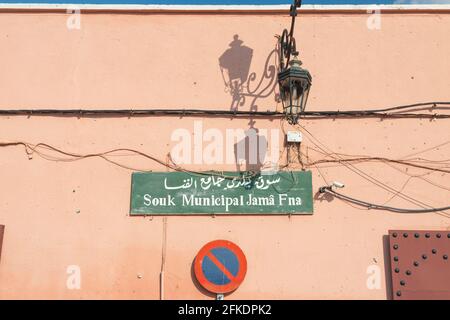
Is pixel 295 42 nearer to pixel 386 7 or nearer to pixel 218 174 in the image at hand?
pixel 386 7

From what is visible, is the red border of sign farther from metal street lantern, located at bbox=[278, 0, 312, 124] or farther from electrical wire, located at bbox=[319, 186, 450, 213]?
metal street lantern, located at bbox=[278, 0, 312, 124]

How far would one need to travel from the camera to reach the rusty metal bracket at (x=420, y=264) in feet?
17.6

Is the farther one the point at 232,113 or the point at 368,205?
the point at 232,113

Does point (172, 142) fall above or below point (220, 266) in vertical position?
above

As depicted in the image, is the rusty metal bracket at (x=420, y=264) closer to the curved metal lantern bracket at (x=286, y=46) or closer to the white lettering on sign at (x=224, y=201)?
the white lettering on sign at (x=224, y=201)

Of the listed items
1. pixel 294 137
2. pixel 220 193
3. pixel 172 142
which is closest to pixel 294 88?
pixel 294 137

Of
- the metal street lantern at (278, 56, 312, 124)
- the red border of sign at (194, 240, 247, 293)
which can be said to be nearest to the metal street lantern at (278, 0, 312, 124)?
the metal street lantern at (278, 56, 312, 124)

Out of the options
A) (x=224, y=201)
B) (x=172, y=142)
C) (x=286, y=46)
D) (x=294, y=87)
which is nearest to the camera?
(x=294, y=87)

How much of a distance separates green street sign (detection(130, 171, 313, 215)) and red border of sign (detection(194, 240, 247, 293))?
1.16 feet

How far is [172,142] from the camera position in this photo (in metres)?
5.91

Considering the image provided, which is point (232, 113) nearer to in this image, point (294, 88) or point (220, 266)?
point (294, 88)

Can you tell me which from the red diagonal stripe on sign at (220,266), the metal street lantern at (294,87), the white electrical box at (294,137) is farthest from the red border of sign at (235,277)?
the metal street lantern at (294,87)

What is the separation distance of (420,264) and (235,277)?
1.84 metres

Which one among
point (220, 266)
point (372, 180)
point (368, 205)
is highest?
point (372, 180)
